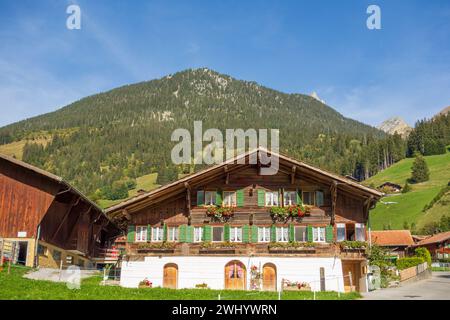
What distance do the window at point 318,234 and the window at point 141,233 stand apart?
11.4 m

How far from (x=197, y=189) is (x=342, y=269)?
11010 millimetres

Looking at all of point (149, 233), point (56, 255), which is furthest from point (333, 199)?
point (56, 255)

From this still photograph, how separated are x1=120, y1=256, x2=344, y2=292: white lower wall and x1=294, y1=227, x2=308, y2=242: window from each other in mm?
1441

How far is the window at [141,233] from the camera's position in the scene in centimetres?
3579

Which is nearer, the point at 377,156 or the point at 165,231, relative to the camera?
the point at 165,231

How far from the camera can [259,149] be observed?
34844 mm

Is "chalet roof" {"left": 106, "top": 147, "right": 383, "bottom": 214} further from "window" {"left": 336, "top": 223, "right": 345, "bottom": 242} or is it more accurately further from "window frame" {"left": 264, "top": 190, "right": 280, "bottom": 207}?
"window" {"left": 336, "top": 223, "right": 345, "bottom": 242}

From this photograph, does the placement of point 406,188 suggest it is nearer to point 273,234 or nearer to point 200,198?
point 273,234

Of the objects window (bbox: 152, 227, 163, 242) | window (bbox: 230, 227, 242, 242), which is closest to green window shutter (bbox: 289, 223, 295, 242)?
window (bbox: 230, 227, 242, 242)

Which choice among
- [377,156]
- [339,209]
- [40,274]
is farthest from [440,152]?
[40,274]

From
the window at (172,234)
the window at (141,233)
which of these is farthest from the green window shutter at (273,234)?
the window at (141,233)
